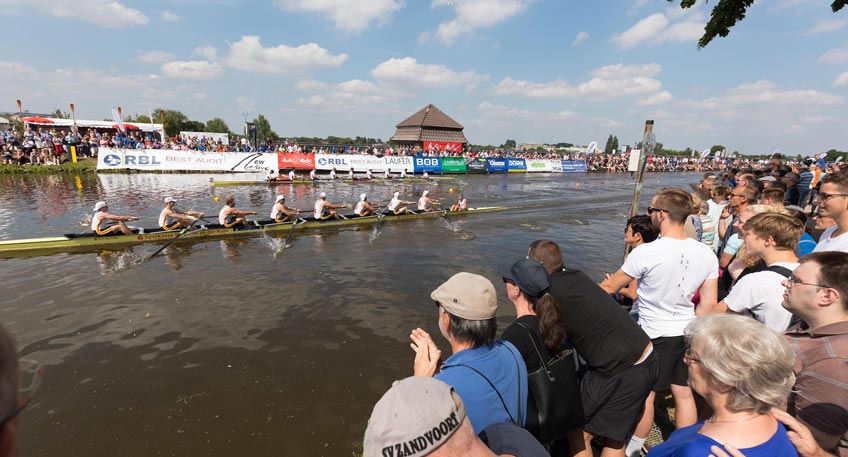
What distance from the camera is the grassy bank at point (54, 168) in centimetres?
2430

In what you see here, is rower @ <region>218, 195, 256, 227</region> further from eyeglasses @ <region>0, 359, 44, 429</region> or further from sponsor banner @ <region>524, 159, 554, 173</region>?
sponsor banner @ <region>524, 159, 554, 173</region>

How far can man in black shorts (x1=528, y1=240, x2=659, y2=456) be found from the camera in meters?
2.82

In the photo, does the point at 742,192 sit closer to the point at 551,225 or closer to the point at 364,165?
the point at 551,225

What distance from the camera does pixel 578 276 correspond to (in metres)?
2.96

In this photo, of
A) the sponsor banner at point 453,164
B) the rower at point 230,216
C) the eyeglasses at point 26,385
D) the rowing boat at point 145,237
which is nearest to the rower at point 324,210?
the rowing boat at point 145,237

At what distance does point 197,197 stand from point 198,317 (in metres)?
15.2

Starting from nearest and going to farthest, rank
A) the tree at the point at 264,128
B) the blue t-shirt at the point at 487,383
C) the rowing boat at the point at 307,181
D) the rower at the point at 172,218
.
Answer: the blue t-shirt at the point at 487,383 < the rower at the point at 172,218 < the rowing boat at the point at 307,181 < the tree at the point at 264,128

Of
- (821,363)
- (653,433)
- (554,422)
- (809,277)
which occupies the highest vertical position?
(809,277)

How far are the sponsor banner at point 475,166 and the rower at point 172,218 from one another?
29589 mm

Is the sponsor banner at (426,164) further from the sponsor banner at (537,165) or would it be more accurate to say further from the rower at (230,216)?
the rower at (230,216)

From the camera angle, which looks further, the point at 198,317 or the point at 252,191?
the point at 252,191

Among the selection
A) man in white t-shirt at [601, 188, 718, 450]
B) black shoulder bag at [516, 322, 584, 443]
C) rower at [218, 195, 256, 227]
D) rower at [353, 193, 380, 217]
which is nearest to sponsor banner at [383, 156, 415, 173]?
rower at [353, 193, 380, 217]

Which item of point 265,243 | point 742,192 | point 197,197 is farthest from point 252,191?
point 742,192

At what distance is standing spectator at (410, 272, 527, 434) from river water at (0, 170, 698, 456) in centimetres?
292
